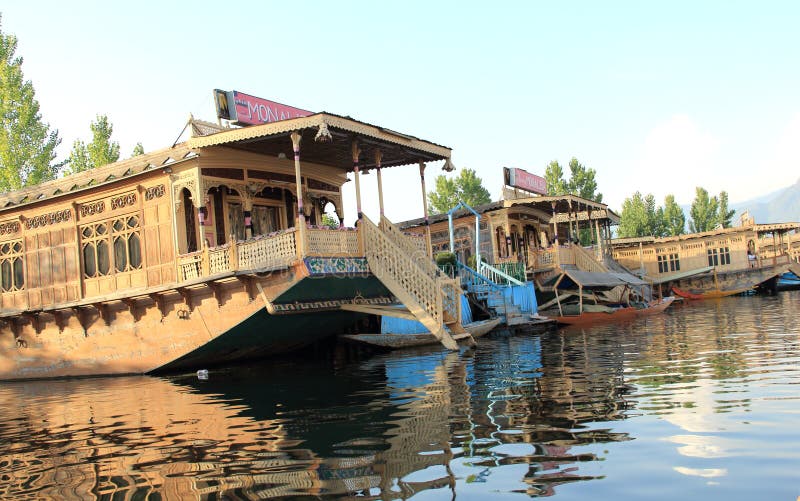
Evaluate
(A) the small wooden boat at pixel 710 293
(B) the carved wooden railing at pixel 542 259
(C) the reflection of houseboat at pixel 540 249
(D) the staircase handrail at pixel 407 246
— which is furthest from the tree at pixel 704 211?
(D) the staircase handrail at pixel 407 246

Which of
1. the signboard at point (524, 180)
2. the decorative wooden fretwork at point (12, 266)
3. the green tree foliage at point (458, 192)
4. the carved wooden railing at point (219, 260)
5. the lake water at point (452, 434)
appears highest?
the green tree foliage at point (458, 192)

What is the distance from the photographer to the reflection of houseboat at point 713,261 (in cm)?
4319

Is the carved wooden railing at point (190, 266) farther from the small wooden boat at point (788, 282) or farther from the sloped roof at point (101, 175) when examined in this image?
the small wooden boat at point (788, 282)

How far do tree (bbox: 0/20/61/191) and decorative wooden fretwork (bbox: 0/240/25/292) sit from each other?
1592 centimetres

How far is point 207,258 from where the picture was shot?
15.4 meters

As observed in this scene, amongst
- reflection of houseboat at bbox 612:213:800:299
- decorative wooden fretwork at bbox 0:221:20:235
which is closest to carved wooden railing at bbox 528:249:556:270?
reflection of houseboat at bbox 612:213:800:299

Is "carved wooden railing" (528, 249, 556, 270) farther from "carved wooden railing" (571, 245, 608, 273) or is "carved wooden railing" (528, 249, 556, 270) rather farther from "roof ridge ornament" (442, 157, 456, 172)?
"roof ridge ornament" (442, 157, 456, 172)

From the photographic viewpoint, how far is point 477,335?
20.1m

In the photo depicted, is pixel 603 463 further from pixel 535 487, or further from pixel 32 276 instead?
pixel 32 276

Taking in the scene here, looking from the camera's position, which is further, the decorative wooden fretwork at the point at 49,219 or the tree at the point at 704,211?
the tree at the point at 704,211

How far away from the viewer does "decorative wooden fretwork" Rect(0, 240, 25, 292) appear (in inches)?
774

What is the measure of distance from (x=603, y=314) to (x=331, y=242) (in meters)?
14.0

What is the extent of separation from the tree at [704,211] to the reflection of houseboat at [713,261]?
78.8 ft

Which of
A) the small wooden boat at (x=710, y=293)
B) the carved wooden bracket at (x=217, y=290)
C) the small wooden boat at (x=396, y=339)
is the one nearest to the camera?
the carved wooden bracket at (x=217, y=290)
